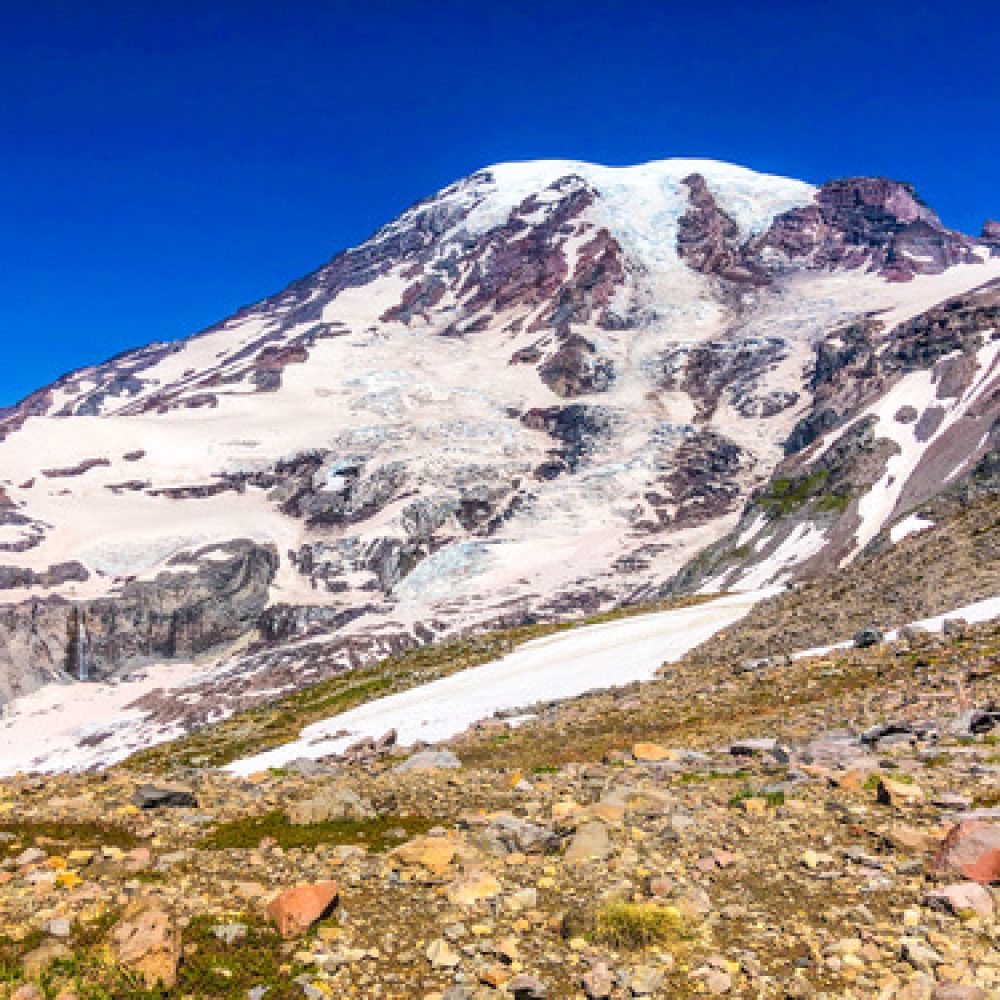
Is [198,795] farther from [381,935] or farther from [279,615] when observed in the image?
[279,615]

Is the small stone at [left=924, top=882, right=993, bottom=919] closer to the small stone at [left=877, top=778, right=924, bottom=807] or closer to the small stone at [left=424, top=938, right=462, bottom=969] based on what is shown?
the small stone at [left=877, top=778, right=924, bottom=807]

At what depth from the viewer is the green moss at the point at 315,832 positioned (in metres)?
11.0

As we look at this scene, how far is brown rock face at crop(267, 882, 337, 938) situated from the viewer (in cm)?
809

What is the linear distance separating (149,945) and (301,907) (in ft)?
4.68

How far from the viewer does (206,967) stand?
7496mm

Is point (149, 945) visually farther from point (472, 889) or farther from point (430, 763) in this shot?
point (430, 763)

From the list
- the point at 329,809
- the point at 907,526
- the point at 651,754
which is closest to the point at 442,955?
the point at 329,809

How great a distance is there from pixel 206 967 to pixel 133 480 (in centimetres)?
20877

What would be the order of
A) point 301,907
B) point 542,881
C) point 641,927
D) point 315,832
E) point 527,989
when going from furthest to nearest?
point 315,832, point 542,881, point 301,907, point 641,927, point 527,989

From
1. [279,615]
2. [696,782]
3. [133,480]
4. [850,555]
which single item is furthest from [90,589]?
[696,782]

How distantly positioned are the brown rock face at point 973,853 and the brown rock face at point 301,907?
6.44 meters

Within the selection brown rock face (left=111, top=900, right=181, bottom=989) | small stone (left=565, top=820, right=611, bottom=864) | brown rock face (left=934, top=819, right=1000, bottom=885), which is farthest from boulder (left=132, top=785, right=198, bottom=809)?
brown rock face (left=934, top=819, right=1000, bottom=885)

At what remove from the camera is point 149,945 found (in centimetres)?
757

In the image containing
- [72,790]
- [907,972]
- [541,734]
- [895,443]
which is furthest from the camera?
[895,443]
